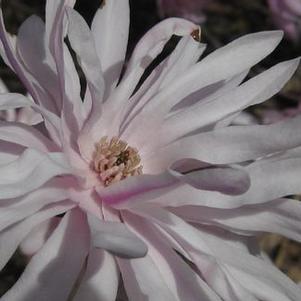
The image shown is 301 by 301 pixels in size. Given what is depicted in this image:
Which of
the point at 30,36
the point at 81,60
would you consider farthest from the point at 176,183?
the point at 30,36

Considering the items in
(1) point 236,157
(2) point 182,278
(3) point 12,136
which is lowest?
(2) point 182,278

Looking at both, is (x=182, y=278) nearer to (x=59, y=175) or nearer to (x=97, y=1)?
(x=59, y=175)

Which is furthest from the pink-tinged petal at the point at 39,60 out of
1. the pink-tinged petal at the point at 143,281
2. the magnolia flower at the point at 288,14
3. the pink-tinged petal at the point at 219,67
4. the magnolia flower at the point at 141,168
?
the magnolia flower at the point at 288,14

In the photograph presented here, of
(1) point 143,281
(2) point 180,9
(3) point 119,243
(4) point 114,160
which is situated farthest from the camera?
(2) point 180,9

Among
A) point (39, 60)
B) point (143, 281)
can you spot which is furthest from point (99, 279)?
point (39, 60)

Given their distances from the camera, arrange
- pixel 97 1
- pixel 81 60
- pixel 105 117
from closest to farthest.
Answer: pixel 81 60, pixel 105 117, pixel 97 1

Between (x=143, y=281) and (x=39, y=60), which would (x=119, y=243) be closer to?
(x=143, y=281)

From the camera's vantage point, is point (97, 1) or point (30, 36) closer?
point (30, 36)
